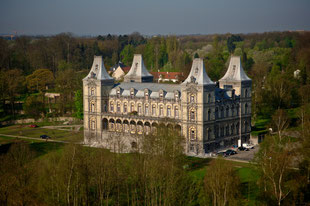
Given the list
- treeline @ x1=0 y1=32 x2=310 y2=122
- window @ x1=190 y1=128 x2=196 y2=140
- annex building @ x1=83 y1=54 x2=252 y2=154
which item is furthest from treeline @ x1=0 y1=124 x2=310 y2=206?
treeline @ x1=0 y1=32 x2=310 y2=122

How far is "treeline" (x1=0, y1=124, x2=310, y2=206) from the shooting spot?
5231 cm

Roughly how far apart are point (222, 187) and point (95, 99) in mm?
46438

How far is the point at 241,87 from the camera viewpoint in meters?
88.9

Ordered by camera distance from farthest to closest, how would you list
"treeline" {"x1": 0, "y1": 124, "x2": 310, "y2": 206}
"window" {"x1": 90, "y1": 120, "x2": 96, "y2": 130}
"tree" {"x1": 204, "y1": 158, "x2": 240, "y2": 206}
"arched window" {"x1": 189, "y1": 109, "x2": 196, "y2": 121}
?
"window" {"x1": 90, "y1": 120, "x2": 96, "y2": 130} → "arched window" {"x1": 189, "y1": 109, "x2": 196, "y2": 121} → "treeline" {"x1": 0, "y1": 124, "x2": 310, "y2": 206} → "tree" {"x1": 204, "y1": 158, "x2": 240, "y2": 206}

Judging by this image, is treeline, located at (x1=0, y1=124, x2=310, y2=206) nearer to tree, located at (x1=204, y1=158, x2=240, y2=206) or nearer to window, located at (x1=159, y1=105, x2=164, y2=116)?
tree, located at (x1=204, y1=158, x2=240, y2=206)

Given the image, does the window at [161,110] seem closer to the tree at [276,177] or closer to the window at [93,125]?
the window at [93,125]

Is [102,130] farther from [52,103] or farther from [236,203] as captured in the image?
[236,203]

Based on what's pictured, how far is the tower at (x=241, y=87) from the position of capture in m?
89.1

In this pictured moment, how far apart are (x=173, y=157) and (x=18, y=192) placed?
77.5 feet

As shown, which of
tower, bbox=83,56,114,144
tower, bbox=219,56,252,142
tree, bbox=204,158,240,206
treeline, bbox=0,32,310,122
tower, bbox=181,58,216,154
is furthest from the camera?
treeline, bbox=0,32,310,122

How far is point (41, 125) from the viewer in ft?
366

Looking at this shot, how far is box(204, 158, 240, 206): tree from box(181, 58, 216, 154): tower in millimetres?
28237

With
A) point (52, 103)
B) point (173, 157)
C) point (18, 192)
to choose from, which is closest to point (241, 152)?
point (173, 157)

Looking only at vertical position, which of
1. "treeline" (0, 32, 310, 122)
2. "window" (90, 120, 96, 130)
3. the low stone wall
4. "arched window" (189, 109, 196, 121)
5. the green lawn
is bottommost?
the green lawn
